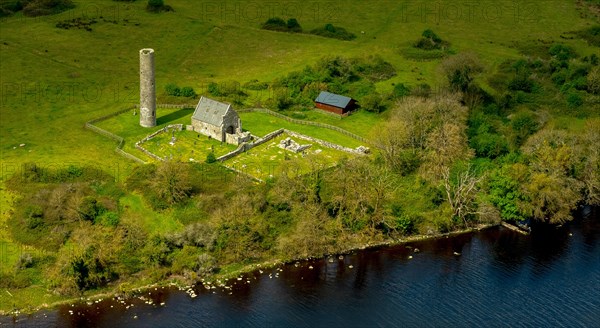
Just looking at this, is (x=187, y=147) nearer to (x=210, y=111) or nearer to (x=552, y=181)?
(x=210, y=111)

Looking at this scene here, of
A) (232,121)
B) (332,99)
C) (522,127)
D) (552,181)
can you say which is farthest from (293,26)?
(552,181)

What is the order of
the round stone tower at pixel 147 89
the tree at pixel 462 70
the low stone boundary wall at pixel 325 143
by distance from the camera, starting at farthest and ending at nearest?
the tree at pixel 462 70 < the round stone tower at pixel 147 89 < the low stone boundary wall at pixel 325 143

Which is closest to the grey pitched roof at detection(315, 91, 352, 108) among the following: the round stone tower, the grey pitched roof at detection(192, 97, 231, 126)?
the grey pitched roof at detection(192, 97, 231, 126)

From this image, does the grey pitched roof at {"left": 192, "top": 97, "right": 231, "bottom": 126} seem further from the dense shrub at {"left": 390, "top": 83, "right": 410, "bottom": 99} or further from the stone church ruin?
the dense shrub at {"left": 390, "top": 83, "right": 410, "bottom": 99}

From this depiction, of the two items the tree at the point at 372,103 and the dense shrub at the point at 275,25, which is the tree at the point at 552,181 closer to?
the tree at the point at 372,103

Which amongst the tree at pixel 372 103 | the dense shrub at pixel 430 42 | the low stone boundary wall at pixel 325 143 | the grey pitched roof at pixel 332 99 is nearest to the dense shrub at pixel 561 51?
the dense shrub at pixel 430 42

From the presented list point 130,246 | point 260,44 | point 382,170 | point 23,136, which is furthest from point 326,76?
point 130,246
